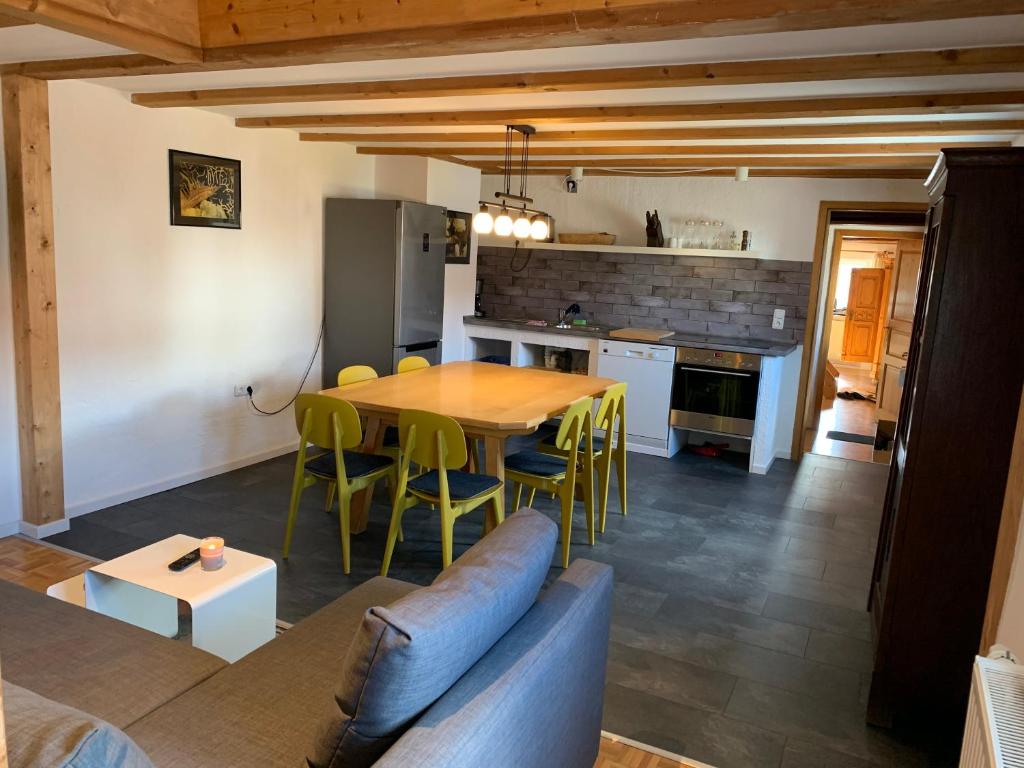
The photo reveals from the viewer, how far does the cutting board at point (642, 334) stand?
5824mm

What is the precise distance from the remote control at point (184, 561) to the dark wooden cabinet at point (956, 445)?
2.31m

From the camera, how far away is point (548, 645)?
167cm

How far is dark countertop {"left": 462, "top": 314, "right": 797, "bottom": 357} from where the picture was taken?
5441 mm

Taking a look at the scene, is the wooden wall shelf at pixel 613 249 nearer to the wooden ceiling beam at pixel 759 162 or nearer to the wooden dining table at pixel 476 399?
the wooden ceiling beam at pixel 759 162

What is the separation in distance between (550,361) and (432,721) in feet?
17.6

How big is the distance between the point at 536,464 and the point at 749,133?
2029 millimetres

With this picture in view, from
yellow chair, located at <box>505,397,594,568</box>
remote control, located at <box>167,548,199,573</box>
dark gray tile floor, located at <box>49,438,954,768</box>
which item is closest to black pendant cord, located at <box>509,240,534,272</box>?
dark gray tile floor, located at <box>49,438,954,768</box>

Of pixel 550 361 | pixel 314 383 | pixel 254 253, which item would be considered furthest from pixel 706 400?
pixel 254 253

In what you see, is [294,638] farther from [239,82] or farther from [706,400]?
[706,400]

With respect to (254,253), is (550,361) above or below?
below

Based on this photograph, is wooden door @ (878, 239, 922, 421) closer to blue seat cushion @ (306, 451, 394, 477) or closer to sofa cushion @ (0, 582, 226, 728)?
blue seat cushion @ (306, 451, 394, 477)

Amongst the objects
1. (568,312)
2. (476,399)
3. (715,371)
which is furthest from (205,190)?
(715,371)

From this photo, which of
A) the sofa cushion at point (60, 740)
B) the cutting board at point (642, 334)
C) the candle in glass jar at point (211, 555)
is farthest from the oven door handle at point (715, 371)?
the sofa cushion at point (60, 740)

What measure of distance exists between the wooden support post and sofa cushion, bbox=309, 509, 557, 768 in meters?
2.99
